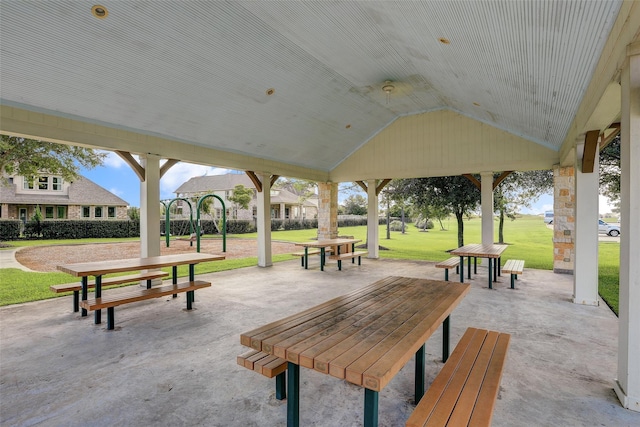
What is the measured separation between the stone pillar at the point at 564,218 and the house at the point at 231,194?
20942mm

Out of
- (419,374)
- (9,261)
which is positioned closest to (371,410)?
(419,374)

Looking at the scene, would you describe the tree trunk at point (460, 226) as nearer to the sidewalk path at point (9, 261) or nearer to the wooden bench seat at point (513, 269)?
the wooden bench seat at point (513, 269)

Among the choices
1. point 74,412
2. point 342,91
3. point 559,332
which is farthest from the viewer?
point 342,91

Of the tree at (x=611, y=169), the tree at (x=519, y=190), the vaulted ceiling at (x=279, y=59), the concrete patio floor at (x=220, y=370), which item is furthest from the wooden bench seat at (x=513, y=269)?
the tree at (x=519, y=190)

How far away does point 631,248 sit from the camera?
2330mm

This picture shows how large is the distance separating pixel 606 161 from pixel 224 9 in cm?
1057

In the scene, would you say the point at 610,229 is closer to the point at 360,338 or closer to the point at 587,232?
the point at 587,232

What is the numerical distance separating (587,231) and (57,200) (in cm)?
2448

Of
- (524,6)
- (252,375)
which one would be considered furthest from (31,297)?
(524,6)

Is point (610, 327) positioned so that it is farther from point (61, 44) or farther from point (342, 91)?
point (61, 44)

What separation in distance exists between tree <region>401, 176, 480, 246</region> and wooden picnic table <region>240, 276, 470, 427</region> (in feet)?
28.9

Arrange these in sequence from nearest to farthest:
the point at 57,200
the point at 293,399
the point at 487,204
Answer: the point at 293,399, the point at 487,204, the point at 57,200

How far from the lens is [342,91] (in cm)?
648

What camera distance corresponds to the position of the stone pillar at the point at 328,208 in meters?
10.6
